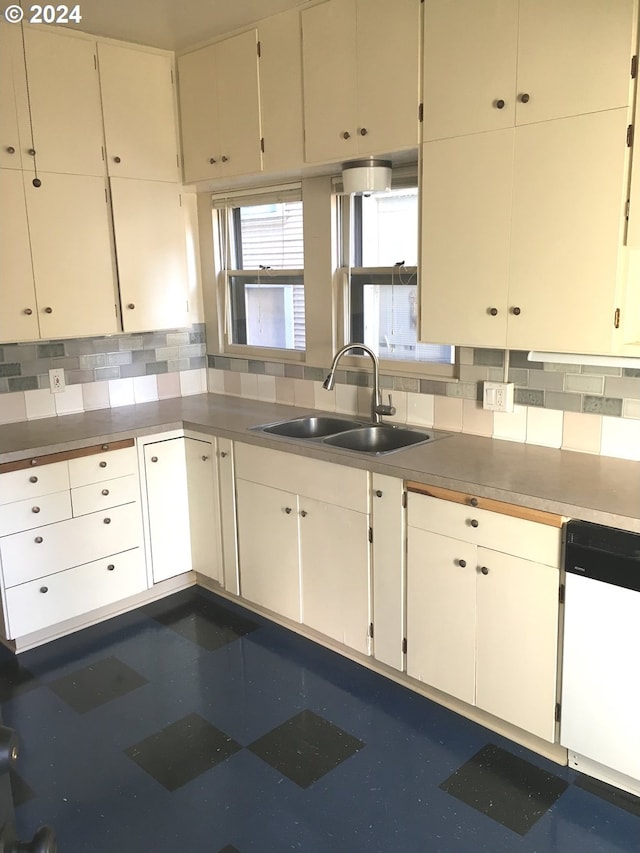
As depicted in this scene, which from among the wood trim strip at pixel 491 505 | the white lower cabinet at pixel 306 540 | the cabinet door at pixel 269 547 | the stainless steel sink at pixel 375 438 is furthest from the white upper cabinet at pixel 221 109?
the wood trim strip at pixel 491 505

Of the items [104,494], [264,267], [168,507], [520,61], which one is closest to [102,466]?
[104,494]

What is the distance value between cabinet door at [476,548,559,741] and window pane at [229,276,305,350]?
180 centimetres

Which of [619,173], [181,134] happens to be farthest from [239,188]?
[619,173]

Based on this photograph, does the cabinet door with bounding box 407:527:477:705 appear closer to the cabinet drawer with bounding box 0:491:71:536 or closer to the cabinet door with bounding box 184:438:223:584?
the cabinet door with bounding box 184:438:223:584

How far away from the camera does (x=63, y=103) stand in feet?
10.5

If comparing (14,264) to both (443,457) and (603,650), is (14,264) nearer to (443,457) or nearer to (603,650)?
(443,457)

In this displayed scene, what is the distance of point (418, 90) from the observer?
255cm

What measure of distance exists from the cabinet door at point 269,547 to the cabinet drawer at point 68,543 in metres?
0.54

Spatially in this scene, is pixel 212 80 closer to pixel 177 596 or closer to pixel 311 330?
pixel 311 330

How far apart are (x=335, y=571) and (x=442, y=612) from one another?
0.53 metres

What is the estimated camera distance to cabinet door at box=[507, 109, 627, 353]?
2.14m

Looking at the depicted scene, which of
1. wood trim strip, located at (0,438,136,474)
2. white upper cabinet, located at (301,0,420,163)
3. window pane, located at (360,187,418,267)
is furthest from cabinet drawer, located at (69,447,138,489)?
white upper cabinet, located at (301,0,420,163)

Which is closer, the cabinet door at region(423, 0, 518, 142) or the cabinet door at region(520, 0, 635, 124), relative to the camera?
the cabinet door at region(520, 0, 635, 124)

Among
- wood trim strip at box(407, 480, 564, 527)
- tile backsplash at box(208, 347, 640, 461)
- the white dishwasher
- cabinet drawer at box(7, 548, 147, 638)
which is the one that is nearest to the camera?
the white dishwasher
